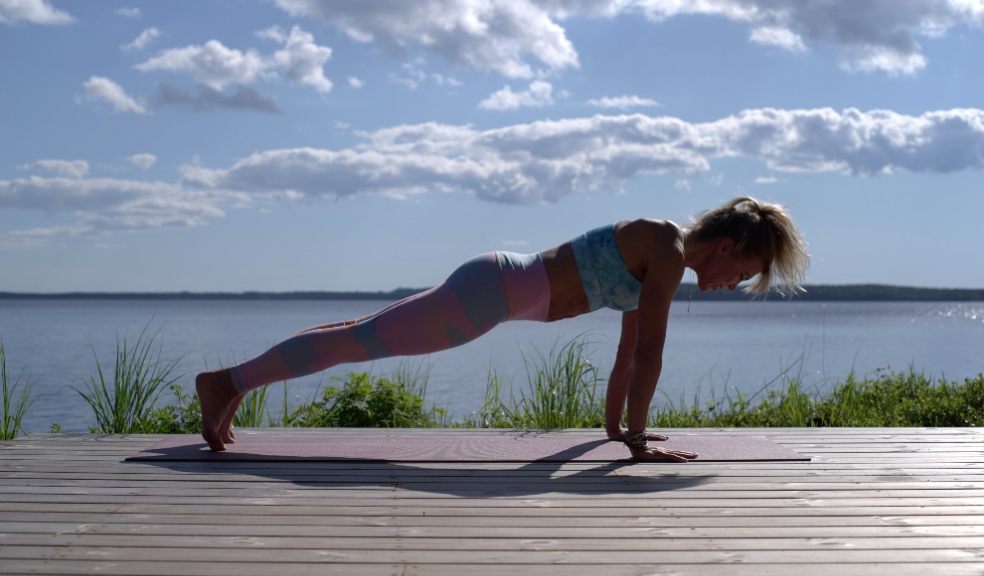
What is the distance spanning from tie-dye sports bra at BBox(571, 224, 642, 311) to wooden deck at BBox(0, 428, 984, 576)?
1.89ft

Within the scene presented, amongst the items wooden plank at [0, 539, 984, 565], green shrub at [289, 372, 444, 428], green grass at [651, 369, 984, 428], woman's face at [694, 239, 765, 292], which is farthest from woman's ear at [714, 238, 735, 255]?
green shrub at [289, 372, 444, 428]

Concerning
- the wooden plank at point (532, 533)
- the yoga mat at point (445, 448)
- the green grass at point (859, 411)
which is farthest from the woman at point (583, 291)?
the green grass at point (859, 411)

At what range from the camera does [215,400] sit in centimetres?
321

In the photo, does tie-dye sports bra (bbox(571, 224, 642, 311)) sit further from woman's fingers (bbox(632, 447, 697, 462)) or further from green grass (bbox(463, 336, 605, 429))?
green grass (bbox(463, 336, 605, 429))

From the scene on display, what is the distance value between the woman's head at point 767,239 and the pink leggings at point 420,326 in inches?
26.7

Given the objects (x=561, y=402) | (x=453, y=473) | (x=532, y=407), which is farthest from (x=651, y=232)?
(x=532, y=407)

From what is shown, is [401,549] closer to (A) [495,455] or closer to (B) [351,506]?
(B) [351,506]

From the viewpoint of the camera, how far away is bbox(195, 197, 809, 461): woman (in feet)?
9.95

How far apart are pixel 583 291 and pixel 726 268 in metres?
0.48

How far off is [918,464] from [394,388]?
11.2ft

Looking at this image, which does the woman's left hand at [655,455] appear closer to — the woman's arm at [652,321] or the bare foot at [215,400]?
the woman's arm at [652,321]

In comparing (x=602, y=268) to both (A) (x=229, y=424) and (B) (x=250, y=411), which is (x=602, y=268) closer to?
(A) (x=229, y=424)

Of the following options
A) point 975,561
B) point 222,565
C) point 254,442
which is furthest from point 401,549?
point 254,442

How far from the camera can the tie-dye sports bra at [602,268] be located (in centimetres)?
315
